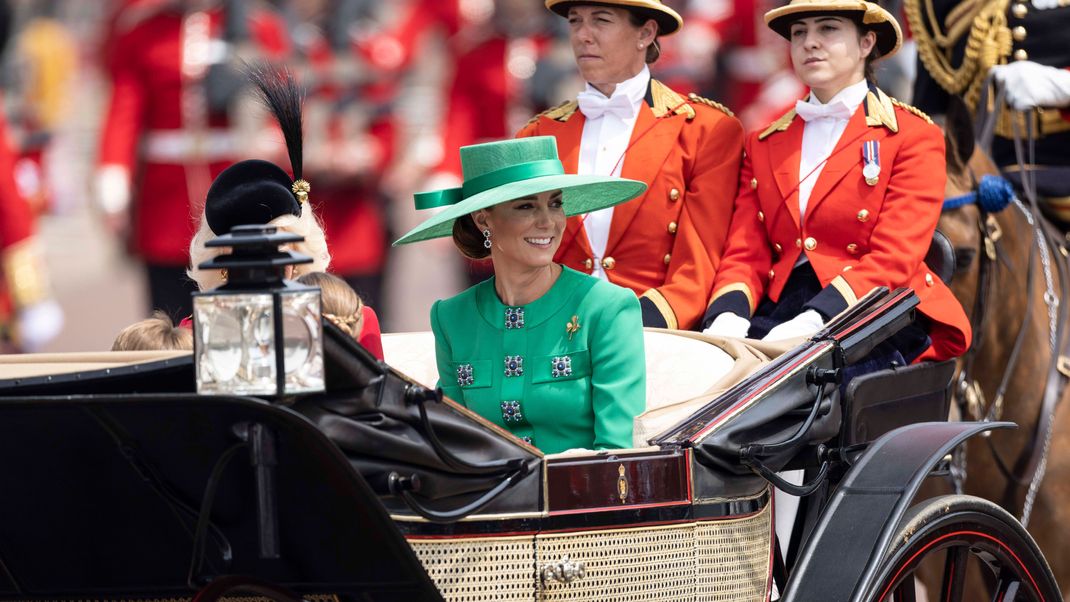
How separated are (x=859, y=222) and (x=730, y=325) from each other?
0.40 meters

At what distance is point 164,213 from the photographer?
25.4ft

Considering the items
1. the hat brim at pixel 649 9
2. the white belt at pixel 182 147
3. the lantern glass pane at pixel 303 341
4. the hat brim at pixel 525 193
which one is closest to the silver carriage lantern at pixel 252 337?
the lantern glass pane at pixel 303 341

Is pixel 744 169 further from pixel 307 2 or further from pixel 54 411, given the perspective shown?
pixel 307 2

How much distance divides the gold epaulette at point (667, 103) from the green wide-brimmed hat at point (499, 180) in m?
0.96

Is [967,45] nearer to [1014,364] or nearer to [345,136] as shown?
[1014,364]

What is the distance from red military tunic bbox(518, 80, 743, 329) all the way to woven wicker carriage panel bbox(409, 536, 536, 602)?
4.90 ft

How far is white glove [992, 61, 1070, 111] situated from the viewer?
16.9ft

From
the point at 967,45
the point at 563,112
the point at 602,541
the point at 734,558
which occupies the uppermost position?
the point at 967,45

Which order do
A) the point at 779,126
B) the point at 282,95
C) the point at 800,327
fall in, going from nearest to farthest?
the point at 282,95 < the point at 800,327 < the point at 779,126

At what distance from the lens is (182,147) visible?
770cm

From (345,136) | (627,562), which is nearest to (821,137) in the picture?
(627,562)

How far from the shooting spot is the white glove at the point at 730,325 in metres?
4.20

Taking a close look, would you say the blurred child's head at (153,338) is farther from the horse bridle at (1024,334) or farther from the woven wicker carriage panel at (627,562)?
the horse bridle at (1024,334)

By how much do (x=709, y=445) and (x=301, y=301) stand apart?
914mm
